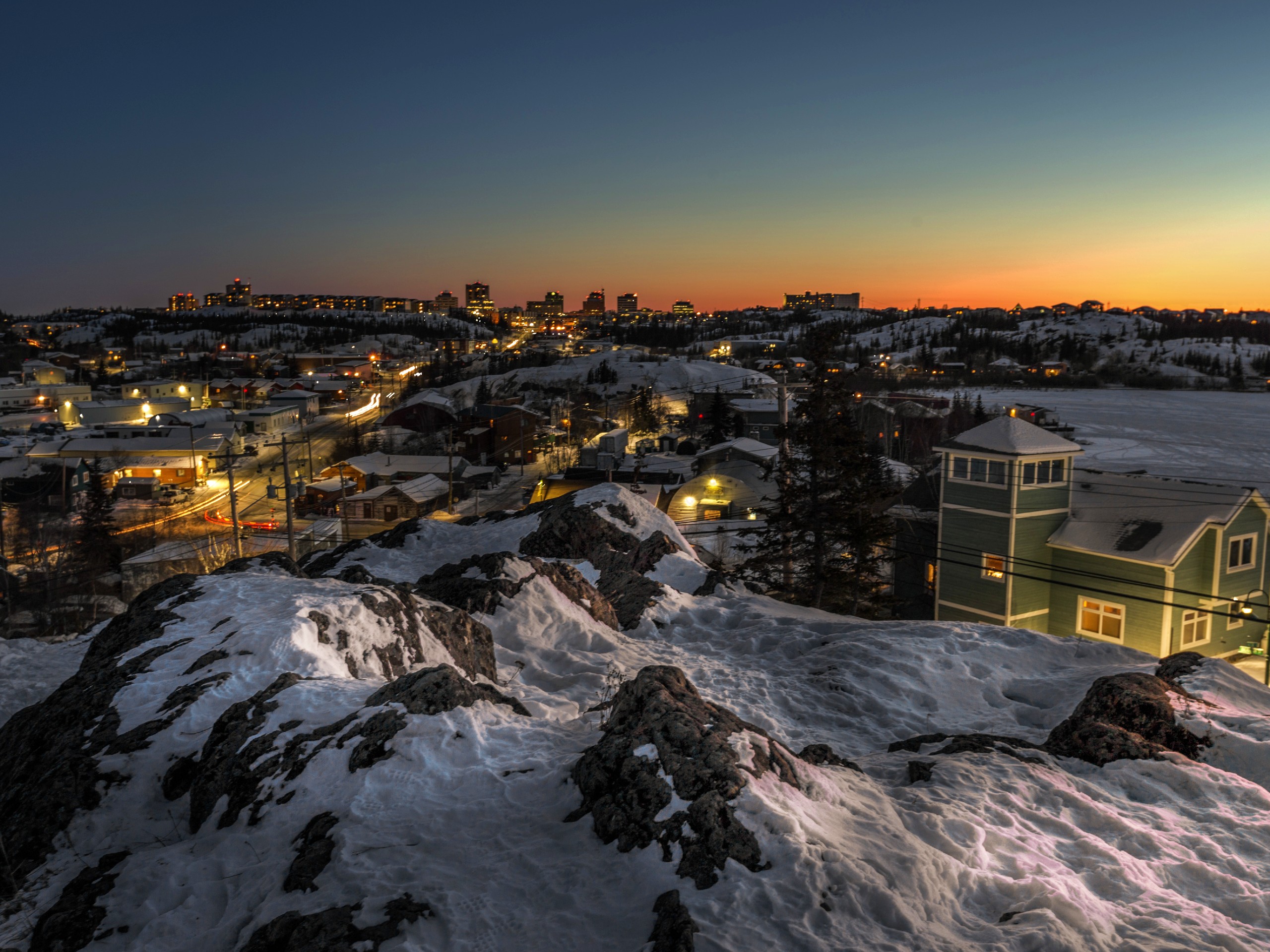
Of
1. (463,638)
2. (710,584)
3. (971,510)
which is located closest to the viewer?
(463,638)

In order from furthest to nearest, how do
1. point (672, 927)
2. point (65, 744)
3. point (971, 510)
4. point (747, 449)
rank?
point (747, 449) < point (971, 510) < point (65, 744) < point (672, 927)

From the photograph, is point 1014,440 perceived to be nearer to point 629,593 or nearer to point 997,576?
point 997,576

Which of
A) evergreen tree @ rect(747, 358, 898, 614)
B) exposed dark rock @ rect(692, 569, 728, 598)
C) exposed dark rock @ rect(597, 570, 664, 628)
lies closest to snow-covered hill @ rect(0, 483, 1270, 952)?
exposed dark rock @ rect(597, 570, 664, 628)

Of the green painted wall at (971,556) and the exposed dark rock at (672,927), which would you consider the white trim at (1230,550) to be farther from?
the exposed dark rock at (672,927)

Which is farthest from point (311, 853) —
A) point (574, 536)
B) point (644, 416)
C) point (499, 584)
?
point (644, 416)

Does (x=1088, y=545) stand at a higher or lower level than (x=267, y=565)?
lower

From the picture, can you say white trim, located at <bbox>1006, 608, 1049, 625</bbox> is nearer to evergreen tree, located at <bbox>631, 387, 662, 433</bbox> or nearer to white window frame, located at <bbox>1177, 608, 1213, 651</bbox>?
white window frame, located at <bbox>1177, 608, 1213, 651</bbox>

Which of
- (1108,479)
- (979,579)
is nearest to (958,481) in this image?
(979,579)
